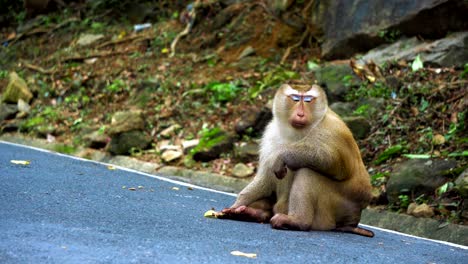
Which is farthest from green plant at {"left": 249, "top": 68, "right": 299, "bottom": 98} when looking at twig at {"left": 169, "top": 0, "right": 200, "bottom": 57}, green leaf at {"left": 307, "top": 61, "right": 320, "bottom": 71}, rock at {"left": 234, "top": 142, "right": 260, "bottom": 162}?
twig at {"left": 169, "top": 0, "right": 200, "bottom": 57}

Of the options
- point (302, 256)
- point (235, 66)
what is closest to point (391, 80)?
point (235, 66)

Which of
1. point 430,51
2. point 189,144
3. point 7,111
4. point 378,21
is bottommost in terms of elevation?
point 189,144

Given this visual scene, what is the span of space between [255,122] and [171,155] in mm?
1492

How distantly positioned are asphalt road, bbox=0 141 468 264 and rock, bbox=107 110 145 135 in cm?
500

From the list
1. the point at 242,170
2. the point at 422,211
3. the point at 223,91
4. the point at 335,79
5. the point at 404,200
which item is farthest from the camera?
the point at 223,91

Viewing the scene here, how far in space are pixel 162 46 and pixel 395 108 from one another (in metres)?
8.80

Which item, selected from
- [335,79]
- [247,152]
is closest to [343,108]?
[335,79]

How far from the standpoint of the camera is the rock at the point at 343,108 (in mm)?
11984

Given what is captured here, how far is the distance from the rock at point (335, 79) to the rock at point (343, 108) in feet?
1.64

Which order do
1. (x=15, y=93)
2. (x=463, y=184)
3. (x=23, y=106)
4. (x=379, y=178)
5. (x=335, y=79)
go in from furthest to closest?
(x=15, y=93) < (x=23, y=106) < (x=335, y=79) < (x=379, y=178) < (x=463, y=184)

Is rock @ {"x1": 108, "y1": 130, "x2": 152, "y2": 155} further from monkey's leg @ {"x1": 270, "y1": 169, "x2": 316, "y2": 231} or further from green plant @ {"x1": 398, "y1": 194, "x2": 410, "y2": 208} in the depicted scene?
monkey's leg @ {"x1": 270, "y1": 169, "x2": 316, "y2": 231}

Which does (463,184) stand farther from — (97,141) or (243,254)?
(97,141)

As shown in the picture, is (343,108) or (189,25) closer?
(343,108)

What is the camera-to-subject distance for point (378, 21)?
1443 centimetres
